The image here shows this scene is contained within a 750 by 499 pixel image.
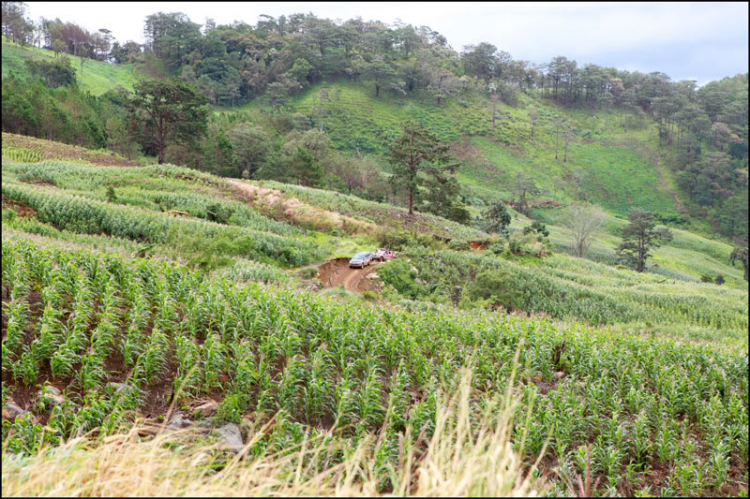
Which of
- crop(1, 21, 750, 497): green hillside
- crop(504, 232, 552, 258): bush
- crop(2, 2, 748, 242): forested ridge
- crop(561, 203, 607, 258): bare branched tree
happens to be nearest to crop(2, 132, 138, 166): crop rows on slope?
crop(1, 21, 750, 497): green hillside

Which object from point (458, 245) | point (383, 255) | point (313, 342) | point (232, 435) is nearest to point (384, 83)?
point (458, 245)

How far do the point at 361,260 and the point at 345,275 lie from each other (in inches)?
54.7

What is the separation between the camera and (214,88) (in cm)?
9881

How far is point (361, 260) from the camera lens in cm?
2134

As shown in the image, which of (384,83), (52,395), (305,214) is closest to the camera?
(52,395)

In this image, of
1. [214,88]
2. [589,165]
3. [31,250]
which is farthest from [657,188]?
[31,250]

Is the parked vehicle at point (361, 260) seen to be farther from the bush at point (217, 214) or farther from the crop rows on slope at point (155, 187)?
the bush at point (217, 214)

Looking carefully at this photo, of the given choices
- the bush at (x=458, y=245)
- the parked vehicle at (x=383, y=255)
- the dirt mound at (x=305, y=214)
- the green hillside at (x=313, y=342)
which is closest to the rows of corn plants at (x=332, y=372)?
the green hillside at (x=313, y=342)

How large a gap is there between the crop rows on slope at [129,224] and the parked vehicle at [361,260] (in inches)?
69.7

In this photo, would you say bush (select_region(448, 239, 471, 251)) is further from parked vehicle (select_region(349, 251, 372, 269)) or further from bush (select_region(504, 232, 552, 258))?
parked vehicle (select_region(349, 251, 372, 269))

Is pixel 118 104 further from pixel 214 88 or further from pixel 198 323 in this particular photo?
pixel 198 323

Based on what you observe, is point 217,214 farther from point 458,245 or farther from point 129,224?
point 458,245

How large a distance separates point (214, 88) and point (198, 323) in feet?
335

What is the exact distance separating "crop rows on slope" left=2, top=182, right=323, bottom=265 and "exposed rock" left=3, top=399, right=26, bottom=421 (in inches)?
476
